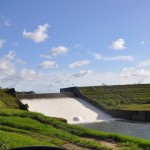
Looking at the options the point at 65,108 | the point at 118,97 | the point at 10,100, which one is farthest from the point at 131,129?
the point at 118,97

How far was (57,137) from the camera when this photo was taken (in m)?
20.7

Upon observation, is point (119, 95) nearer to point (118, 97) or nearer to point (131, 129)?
point (118, 97)

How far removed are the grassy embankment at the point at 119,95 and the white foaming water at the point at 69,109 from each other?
10.5ft

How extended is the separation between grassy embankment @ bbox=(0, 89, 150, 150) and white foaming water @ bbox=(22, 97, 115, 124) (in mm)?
20695

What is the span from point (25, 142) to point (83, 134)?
7.85 metres

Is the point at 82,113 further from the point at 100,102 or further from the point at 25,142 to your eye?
the point at 25,142

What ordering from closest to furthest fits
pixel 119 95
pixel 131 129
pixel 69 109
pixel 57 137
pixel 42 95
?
pixel 57 137 < pixel 131 129 < pixel 69 109 < pixel 42 95 < pixel 119 95

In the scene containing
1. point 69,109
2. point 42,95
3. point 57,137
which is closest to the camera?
point 57,137

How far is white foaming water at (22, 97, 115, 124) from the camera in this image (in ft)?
172

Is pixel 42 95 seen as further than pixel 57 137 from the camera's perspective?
Yes

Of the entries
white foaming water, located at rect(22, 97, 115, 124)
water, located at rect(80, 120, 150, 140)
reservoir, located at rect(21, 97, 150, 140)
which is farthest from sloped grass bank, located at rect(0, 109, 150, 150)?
white foaming water, located at rect(22, 97, 115, 124)

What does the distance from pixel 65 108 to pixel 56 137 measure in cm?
3538

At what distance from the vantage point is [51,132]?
73.2 ft

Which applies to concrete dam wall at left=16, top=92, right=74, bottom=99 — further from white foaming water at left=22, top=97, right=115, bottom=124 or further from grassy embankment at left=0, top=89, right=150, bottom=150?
grassy embankment at left=0, top=89, right=150, bottom=150
